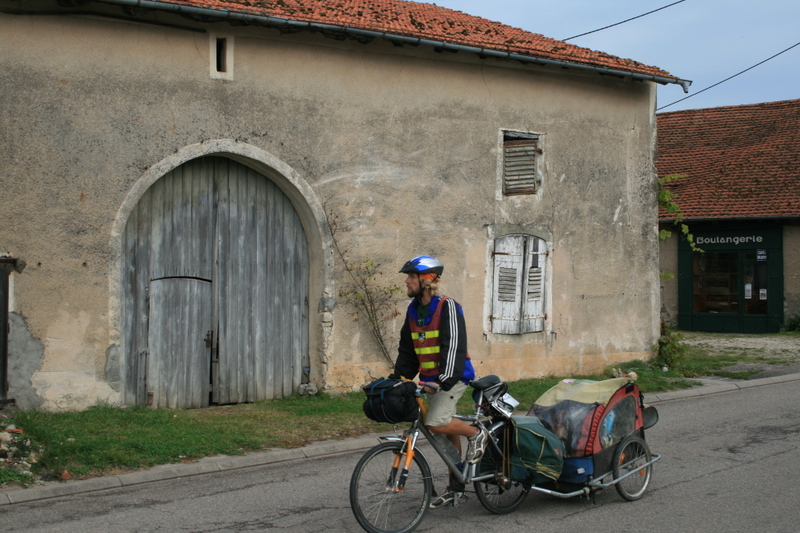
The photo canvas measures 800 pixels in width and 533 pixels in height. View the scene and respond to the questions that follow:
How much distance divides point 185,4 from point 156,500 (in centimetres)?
565

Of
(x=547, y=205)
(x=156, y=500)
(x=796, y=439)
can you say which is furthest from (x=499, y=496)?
(x=547, y=205)

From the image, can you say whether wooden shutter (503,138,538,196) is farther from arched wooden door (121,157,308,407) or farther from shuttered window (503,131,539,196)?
arched wooden door (121,157,308,407)

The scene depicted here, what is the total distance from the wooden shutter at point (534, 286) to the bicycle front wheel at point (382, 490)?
7.12 metres

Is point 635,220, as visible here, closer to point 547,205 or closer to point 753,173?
point 547,205

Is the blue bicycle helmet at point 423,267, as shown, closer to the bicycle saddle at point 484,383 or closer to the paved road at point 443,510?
the bicycle saddle at point 484,383

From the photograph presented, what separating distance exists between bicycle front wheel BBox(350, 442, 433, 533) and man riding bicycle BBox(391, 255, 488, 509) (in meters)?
0.18

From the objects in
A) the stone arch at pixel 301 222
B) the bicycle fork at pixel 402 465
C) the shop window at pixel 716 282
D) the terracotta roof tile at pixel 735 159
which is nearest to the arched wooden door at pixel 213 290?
the stone arch at pixel 301 222

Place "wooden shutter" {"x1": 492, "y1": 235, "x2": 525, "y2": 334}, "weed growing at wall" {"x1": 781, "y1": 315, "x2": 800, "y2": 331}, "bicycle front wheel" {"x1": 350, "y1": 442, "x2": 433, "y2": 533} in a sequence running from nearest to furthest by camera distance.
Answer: "bicycle front wheel" {"x1": 350, "y1": 442, "x2": 433, "y2": 533} < "wooden shutter" {"x1": 492, "y1": 235, "x2": 525, "y2": 334} < "weed growing at wall" {"x1": 781, "y1": 315, "x2": 800, "y2": 331}

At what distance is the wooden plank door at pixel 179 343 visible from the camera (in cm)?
1000

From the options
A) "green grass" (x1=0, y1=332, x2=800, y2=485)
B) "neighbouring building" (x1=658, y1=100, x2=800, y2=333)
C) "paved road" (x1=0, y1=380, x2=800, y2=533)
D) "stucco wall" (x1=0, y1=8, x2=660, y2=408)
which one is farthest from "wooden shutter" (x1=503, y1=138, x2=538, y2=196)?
"neighbouring building" (x1=658, y1=100, x2=800, y2=333)

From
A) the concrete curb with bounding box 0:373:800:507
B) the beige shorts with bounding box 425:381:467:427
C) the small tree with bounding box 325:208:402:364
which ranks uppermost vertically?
the small tree with bounding box 325:208:402:364

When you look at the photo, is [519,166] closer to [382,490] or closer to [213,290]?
[213,290]

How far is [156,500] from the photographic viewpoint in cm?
646

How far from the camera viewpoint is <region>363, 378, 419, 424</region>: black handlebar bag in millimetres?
5238
